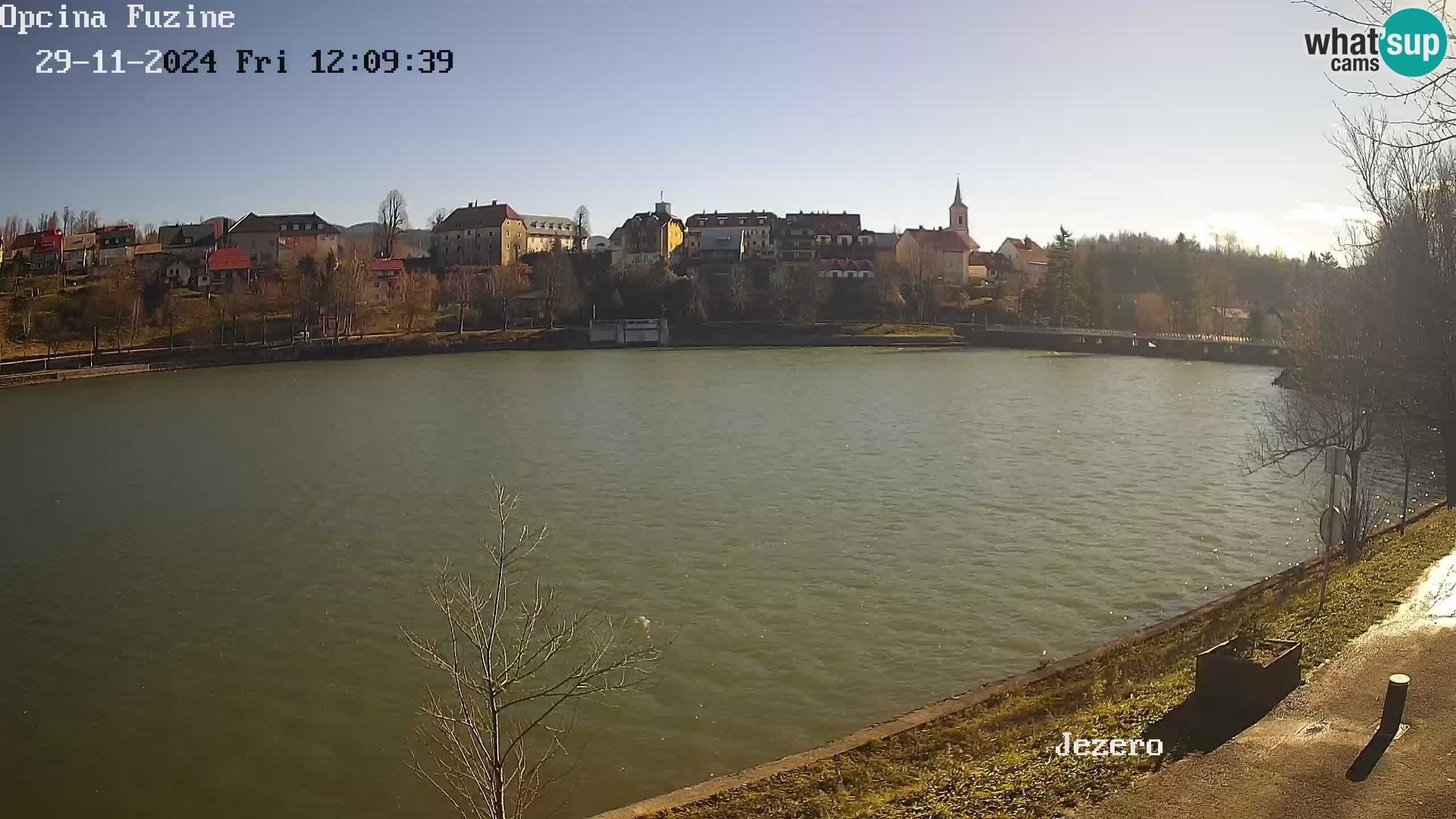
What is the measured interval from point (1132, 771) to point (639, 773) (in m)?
3.93

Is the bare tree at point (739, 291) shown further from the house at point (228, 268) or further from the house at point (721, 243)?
the house at point (228, 268)

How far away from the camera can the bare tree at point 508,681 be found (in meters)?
6.95

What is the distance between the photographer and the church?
3255 inches

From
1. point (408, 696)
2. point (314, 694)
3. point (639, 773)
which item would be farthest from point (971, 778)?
point (314, 694)

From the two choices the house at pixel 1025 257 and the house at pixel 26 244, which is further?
the house at pixel 1025 257

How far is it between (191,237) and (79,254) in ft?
32.9

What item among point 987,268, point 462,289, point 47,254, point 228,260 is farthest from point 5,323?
point 987,268

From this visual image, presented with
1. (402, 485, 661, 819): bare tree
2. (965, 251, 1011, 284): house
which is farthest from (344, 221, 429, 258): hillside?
(402, 485, 661, 819): bare tree

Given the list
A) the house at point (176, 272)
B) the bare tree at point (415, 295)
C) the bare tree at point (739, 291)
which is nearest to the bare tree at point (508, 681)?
the bare tree at point (415, 295)

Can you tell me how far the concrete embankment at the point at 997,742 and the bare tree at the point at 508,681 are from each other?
106 centimetres

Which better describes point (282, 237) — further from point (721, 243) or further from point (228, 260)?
point (721, 243)

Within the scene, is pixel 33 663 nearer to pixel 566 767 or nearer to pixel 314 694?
pixel 314 694

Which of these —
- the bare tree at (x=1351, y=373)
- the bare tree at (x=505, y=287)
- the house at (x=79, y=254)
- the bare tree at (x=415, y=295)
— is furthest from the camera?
the house at (x=79, y=254)

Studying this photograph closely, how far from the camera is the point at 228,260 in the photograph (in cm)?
7394
